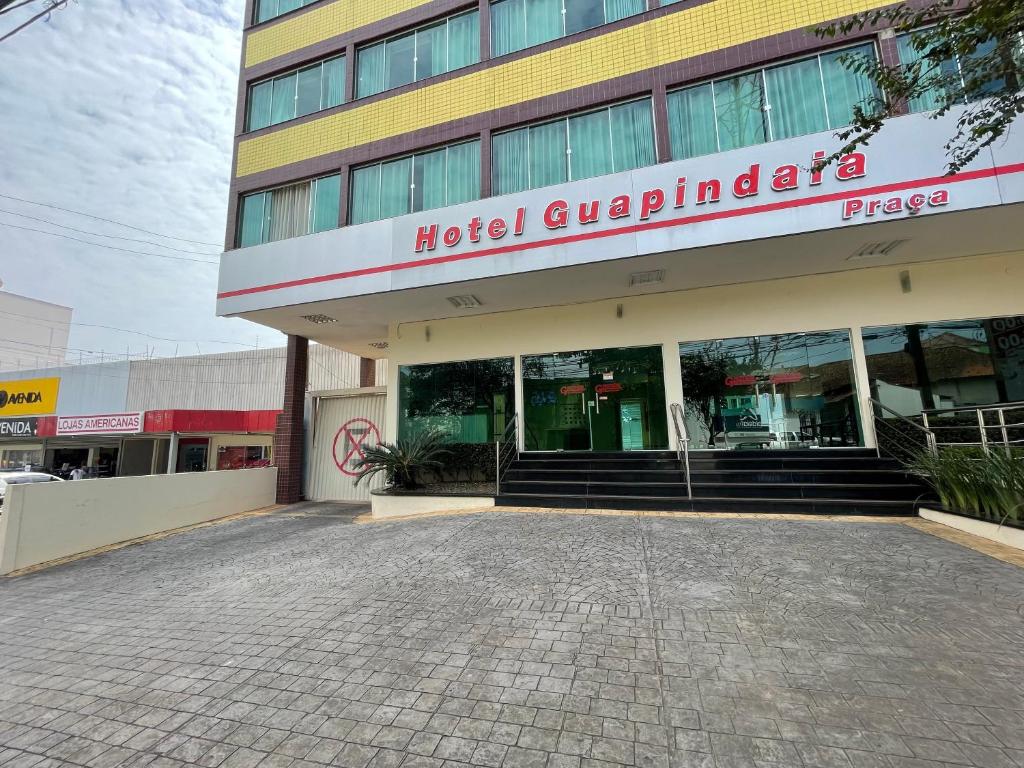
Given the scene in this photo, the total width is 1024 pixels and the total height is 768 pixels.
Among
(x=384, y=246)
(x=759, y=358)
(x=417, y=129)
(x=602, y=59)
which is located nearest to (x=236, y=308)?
(x=384, y=246)

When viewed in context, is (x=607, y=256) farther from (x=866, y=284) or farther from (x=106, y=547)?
(x=106, y=547)

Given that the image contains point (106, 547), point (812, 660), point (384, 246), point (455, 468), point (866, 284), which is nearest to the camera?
point (812, 660)

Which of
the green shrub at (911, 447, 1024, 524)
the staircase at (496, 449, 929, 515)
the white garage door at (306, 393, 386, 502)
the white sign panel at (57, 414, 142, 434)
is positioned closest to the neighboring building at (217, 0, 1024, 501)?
the staircase at (496, 449, 929, 515)

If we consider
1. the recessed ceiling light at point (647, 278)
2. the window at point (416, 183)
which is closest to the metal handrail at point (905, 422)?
the recessed ceiling light at point (647, 278)

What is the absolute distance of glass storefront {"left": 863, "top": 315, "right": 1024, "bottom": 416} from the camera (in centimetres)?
854

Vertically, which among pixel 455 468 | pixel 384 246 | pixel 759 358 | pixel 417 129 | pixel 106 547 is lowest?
pixel 106 547

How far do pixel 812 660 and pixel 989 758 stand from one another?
89 cm

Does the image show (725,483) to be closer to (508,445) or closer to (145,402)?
(508,445)

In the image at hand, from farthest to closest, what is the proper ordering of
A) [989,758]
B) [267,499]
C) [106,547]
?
1. [267,499]
2. [106,547]
3. [989,758]

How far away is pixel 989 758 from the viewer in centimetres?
208

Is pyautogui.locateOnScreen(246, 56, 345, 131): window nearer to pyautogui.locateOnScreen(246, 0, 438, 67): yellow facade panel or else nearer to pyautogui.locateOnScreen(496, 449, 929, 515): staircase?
pyautogui.locateOnScreen(246, 0, 438, 67): yellow facade panel

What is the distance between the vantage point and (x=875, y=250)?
8.43 meters

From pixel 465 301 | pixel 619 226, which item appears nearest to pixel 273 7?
pixel 465 301

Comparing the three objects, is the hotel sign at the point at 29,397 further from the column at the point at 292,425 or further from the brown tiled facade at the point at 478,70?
the brown tiled facade at the point at 478,70
